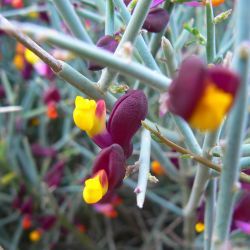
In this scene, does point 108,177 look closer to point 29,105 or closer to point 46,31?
point 46,31

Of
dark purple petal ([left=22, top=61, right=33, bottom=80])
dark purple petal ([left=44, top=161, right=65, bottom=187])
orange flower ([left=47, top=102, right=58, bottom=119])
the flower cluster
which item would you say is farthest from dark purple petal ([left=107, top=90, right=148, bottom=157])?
dark purple petal ([left=22, top=61, right=33, bottom=80])

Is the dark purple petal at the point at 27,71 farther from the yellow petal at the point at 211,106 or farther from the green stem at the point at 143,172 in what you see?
the yellow petal at the point at 211,106

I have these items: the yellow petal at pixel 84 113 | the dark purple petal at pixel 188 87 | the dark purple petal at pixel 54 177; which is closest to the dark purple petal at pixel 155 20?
the yellow petal at pixel 84 113

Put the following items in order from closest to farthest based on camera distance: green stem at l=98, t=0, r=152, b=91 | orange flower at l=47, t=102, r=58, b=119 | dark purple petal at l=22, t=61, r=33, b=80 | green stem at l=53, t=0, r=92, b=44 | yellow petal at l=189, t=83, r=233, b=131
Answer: yellow petal at l=189, t=83, r=233, b=131, green stem at l=98, t=0, r=152, b=91, green stem at l=53, t=0, r=92, b=44, orange flower at l=47, t=102, r=58, b=119, dark purple petal at l=22, t=61, r=33, b=80

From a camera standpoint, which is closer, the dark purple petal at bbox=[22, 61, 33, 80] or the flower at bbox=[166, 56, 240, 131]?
the flower at bbox=[166, 56, 240, 131]

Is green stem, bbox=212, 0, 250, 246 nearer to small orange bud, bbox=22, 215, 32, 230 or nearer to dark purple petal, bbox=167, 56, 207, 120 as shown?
dark purple petal, bbox=167, 56, 207, 120
